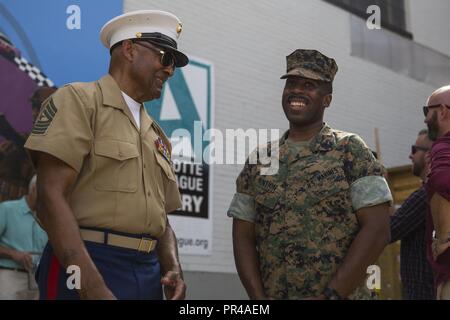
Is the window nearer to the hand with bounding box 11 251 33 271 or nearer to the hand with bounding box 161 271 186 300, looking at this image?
the hand with bounding box 11 251 33 271

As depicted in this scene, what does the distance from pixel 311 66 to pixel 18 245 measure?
118 inches

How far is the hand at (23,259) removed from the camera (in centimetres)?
443

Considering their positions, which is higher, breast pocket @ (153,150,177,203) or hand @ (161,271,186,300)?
breast pocket @ (153,150,177,203)

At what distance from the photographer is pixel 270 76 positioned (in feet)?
22.3

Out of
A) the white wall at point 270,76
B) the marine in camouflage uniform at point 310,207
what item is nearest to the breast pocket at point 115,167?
the marine in camouflage uniform at point 310,207

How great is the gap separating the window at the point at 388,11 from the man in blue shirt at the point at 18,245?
198 inches

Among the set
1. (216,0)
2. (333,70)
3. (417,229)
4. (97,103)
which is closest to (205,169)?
(216,0)

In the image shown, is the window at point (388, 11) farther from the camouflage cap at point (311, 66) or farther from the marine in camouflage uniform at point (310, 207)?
the marine in camouflage uniform at point (310, 207)

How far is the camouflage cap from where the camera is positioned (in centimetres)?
239

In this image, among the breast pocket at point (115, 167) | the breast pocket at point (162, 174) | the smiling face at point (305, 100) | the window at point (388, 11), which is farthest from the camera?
the window at point (388, 11)

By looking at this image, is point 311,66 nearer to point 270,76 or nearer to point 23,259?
point 23,259

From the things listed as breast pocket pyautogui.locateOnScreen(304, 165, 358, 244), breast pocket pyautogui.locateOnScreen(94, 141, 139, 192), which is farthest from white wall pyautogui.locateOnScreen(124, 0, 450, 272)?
breast pocket pyautogui.locateOnScreen(94, 141, 139, 192)

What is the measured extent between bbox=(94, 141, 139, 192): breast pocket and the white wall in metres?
3.73

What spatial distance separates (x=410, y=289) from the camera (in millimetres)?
3152
